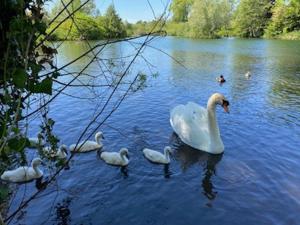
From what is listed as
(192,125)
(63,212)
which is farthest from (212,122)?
(63,212)

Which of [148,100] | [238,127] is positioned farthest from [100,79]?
[238,127]

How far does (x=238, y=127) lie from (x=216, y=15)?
2967 inches

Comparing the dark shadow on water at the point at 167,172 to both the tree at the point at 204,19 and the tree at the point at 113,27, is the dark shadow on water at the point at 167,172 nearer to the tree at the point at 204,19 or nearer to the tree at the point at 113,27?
the tree at the point at 113,27

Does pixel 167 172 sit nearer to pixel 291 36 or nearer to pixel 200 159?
pixel 200 159

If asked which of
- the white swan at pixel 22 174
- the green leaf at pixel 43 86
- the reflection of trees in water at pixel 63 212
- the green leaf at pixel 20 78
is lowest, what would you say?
the reflection of trees in water at pixel 63 212

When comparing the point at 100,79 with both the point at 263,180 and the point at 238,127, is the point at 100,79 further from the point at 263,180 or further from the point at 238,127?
the point at 263,180

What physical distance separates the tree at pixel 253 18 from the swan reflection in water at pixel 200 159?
237 feet

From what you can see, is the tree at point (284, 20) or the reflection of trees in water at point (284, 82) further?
the tree at point (284, 20)

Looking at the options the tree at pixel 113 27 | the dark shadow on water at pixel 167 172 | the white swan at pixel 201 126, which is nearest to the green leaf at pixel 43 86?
the tree at pixel 113 27

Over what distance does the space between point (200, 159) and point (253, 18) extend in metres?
74.6

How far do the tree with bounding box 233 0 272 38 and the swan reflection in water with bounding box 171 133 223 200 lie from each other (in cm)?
7210

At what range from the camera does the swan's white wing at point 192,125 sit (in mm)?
9734

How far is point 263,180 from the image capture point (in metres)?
8.05

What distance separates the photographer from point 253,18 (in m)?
77.3
